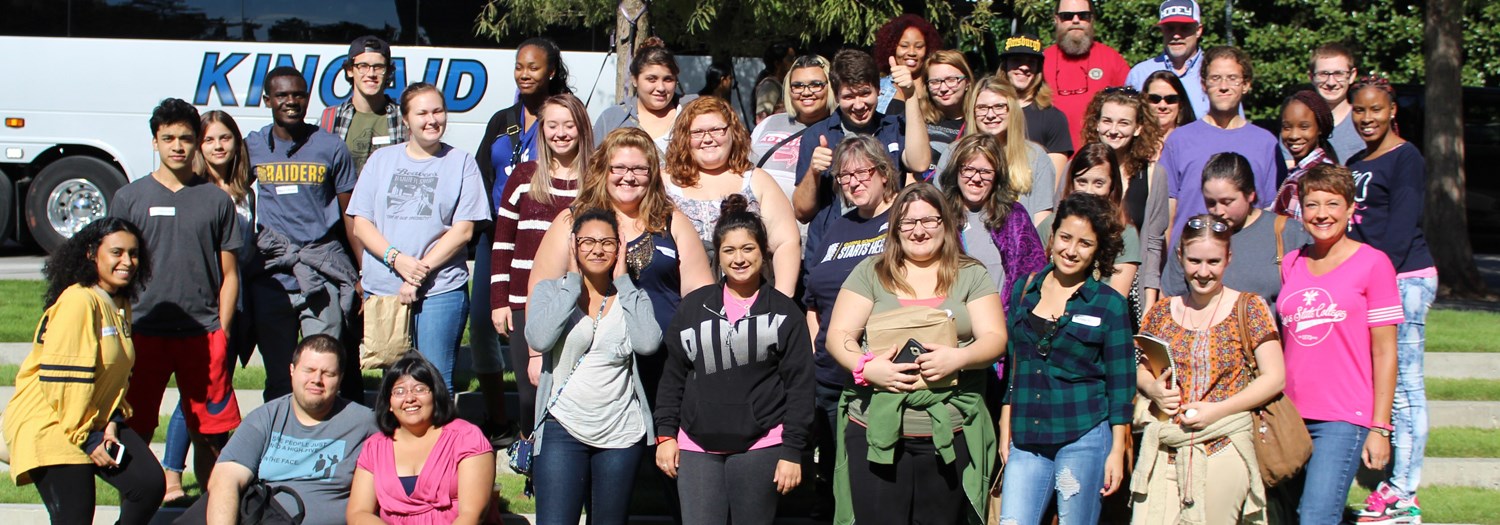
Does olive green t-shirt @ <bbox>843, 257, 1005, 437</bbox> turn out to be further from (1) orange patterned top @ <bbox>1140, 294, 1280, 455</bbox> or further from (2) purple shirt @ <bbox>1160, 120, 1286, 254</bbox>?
(2) purple shirt @ <bbox>1160, 120, 1286, 254</bbox>

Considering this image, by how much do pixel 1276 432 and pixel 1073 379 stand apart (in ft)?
2.46

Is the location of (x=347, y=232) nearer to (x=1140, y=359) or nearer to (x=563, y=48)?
(x=1140, y=359)

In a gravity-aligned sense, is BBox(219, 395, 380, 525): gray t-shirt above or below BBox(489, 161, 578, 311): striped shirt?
below

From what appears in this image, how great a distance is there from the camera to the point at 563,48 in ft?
43.0

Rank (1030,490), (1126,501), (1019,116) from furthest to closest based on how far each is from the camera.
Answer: (1019,116) < (1126,501) < (1030,490)

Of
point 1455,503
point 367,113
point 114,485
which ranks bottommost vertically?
point 1455,503

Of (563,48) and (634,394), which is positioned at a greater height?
(563,48)

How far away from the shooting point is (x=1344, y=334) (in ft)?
15.6

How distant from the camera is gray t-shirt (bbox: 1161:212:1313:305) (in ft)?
16.8

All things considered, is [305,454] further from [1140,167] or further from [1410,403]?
[1410,403]

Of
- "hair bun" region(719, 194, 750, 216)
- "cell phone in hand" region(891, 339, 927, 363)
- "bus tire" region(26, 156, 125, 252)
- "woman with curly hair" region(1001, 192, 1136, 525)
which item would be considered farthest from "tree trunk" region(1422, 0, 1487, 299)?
"bus tire" region(26, 156, 125, 252)

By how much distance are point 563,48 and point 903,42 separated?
7.02 metres

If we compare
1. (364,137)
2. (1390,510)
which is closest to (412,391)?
(364,137)

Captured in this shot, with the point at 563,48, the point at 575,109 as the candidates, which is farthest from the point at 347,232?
the point at 563,48
